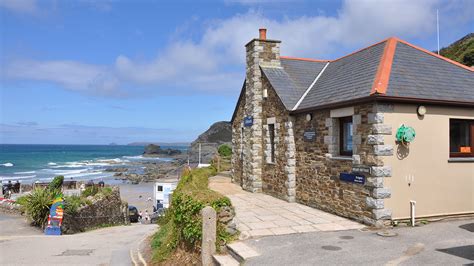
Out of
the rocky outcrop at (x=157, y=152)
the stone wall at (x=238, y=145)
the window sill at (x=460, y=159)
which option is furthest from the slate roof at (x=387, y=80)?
the rocky outcrop at (x=157, y=152)

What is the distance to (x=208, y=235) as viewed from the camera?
25.2ft

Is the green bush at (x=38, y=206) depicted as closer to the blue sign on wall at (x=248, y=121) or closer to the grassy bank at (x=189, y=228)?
the blue sign on wall at (x=248, y=121)

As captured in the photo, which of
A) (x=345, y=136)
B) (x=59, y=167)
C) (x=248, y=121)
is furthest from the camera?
(x=59, y=167)

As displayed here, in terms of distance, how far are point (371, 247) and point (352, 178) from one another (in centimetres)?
266

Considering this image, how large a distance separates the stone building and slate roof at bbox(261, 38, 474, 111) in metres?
0.04

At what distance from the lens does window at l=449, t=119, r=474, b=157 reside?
33.1 feet

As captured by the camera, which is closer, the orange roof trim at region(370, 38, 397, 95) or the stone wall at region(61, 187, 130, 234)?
the orange roof trim at region(370, 38, 397, 95)

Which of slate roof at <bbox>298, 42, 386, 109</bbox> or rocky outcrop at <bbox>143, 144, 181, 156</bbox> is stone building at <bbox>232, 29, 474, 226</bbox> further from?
rocky outcrop at <bbox>143, 144, 181, 156</bbox>

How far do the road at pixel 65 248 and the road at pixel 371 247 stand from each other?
17.2ft

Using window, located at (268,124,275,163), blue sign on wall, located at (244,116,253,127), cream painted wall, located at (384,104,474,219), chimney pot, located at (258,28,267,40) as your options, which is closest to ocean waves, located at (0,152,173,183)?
blue sign on wall, located at (244,116,253,127)

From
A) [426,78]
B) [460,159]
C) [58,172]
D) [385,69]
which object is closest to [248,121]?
[385,69]

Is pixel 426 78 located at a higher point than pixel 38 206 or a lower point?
higher

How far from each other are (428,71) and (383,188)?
13.0 ft

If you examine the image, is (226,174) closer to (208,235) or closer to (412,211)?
(412,211)
